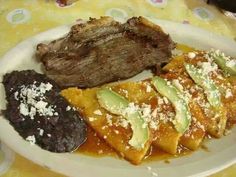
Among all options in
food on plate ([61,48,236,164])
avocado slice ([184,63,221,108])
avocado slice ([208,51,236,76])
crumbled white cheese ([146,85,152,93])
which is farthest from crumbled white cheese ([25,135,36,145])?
avocado slice ([208,51,236,76])

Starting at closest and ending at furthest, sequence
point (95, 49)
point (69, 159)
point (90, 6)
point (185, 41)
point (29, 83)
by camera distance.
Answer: point (69, 159)
point (29, 83)
point (95, 49)
point (185, 41)
point (90, 6)

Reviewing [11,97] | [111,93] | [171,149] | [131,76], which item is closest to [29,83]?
[11,97]

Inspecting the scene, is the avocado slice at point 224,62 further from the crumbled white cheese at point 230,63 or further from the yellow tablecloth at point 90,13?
the yellow tablecloth at point 90,13

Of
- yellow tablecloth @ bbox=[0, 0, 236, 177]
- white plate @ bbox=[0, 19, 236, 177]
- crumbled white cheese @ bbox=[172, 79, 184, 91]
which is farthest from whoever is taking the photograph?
yellow tablecloth @ bbox=[0, 0, 236, 177]

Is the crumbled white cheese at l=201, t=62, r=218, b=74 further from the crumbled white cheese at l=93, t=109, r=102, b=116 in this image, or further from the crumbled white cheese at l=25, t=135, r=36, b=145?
the crumbled white cheese at l=25, t=135, r=36, b=145

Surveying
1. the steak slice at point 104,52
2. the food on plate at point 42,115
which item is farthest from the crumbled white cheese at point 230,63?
the food on plate at point 42,115

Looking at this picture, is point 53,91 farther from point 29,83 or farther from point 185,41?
point 185,41
